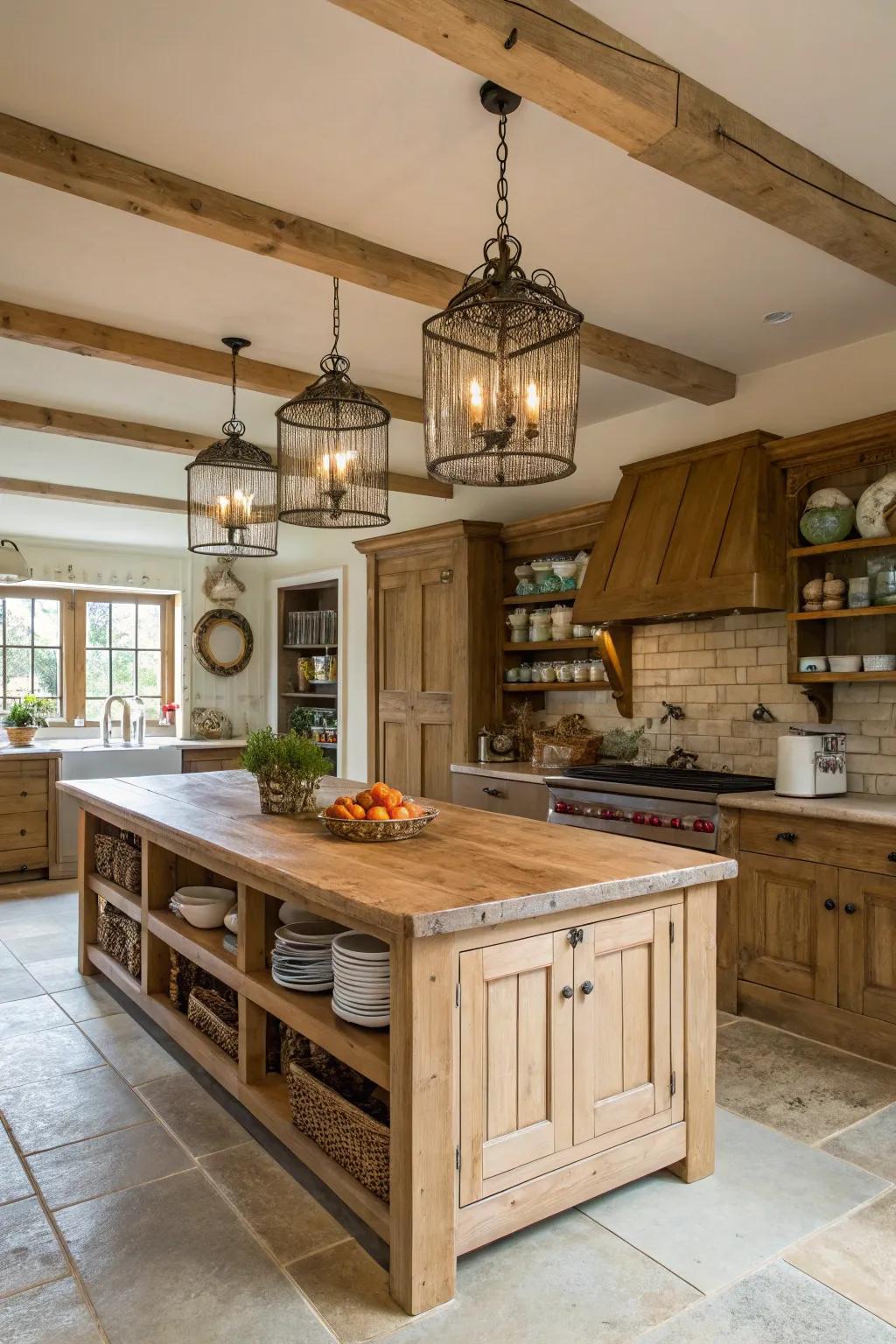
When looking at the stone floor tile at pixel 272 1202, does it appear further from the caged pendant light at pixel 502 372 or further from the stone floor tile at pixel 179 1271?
the caged pendant light at pixel 502 372

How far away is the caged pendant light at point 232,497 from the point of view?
378cm

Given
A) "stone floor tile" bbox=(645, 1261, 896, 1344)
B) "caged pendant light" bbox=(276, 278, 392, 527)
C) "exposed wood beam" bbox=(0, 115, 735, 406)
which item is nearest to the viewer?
"stone floor tile" bbox=(645, 1261, 896, 1344)

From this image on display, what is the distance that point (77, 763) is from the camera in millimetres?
6371

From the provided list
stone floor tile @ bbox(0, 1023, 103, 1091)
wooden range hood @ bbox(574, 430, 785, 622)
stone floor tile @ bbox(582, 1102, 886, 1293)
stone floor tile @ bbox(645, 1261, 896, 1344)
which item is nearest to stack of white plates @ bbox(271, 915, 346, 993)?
stone floor tile @ bbox(582, 1102, 886, 1293)

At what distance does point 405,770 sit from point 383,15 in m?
4.68

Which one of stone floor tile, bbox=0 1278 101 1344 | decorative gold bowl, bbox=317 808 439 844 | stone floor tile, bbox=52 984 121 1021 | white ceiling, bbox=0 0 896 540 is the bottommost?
stone floor tile, bbox=52 984 121 1021

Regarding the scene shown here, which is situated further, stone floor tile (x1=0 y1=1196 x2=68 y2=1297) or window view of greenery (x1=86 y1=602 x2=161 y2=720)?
window view of greenery (x1=86 y1=602 x2=161 y2=720)

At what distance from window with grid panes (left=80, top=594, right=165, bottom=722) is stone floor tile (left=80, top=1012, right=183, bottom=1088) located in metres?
4.90

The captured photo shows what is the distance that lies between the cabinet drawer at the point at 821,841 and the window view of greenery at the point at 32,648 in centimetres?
624

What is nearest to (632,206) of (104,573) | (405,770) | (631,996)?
(631,996)

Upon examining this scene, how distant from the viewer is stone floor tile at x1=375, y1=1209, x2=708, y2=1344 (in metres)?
1.84

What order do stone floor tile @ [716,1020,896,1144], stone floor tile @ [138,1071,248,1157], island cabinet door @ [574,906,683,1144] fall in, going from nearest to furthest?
island cabinet door @ [574,906,683,1144] < stone floor tile @ [138,1071,248,1157] < stone floor tile @ [716,1020,896,1144]

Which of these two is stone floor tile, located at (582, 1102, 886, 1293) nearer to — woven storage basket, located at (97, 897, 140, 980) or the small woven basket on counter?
woven storage basket, located at (97, 897, 140, 980)

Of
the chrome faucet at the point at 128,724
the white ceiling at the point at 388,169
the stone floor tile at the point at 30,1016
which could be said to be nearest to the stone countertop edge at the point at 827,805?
the white ceiling at the point at 388,169
